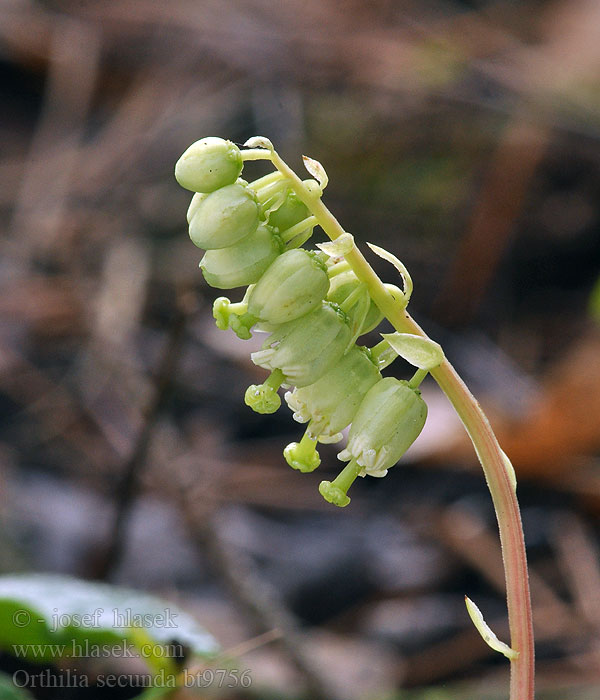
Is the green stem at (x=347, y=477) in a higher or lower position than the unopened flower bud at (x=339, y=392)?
lower

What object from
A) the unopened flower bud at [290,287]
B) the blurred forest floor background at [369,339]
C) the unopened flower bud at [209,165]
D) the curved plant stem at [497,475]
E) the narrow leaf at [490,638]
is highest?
the blurred forest floor background at [369,339]

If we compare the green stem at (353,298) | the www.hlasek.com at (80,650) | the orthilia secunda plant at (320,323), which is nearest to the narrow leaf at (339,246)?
the orthilia secunda plant at (320,323)

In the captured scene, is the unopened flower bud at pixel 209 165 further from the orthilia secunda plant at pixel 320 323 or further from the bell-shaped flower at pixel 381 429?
the bell-shaped flower at pixel 381 429

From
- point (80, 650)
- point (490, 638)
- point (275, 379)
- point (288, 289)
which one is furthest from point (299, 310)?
point (80, 650)

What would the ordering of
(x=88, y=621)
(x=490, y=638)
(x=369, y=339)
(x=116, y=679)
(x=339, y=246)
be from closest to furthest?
1. (x=339, y=246)
2. (x=490, y=638)
3. (x=88, y=621)
4. (x=116, y=679)
5. (x=369, y=339)

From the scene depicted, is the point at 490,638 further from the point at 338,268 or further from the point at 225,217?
the point at 225,217

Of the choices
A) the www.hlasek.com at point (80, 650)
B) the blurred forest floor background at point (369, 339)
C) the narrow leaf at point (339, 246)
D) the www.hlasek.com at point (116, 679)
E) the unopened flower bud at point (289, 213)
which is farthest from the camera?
the blurred forest floor background at point (369, 339)
